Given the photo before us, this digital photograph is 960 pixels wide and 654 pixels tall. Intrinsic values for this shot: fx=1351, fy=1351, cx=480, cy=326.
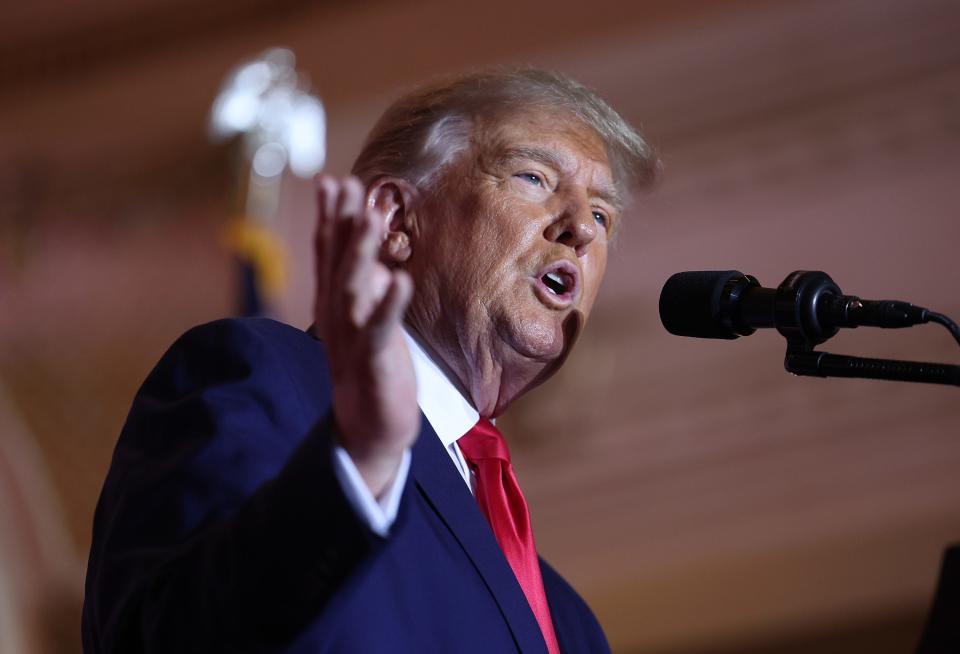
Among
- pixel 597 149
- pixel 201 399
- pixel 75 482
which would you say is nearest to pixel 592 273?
pixel 597 149

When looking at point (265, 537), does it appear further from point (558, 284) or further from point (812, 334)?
point (558, 284)

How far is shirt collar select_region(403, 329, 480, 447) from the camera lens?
6.61 feet

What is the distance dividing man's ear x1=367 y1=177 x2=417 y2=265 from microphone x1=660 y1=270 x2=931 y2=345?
0.57 meters

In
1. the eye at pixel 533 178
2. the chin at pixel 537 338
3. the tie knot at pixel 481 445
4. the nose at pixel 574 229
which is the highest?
the eye at pixel 533 178

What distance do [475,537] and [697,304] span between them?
1.36ft

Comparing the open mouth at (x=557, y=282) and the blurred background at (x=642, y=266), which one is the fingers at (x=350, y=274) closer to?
the open mouth at (x=557, y=282)

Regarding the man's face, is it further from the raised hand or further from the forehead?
the raised hand

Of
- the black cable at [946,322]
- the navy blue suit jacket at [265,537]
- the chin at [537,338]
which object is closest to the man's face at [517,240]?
the chin at [537,338]

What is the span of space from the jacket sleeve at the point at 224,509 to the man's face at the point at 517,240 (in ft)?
1.22

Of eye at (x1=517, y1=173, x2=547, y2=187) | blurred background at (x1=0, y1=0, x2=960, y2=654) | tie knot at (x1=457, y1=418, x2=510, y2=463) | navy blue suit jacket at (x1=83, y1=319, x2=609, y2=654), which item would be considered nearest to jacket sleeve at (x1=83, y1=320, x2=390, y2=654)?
navy blue suit jacket at (x1=83, y1=319, x2=609, y2=654)

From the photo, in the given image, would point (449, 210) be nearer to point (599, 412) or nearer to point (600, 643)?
point (600, 643)

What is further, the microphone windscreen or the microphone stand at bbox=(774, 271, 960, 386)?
the microphone windscreen

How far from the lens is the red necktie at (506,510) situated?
197cm

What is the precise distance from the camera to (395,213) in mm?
2268
